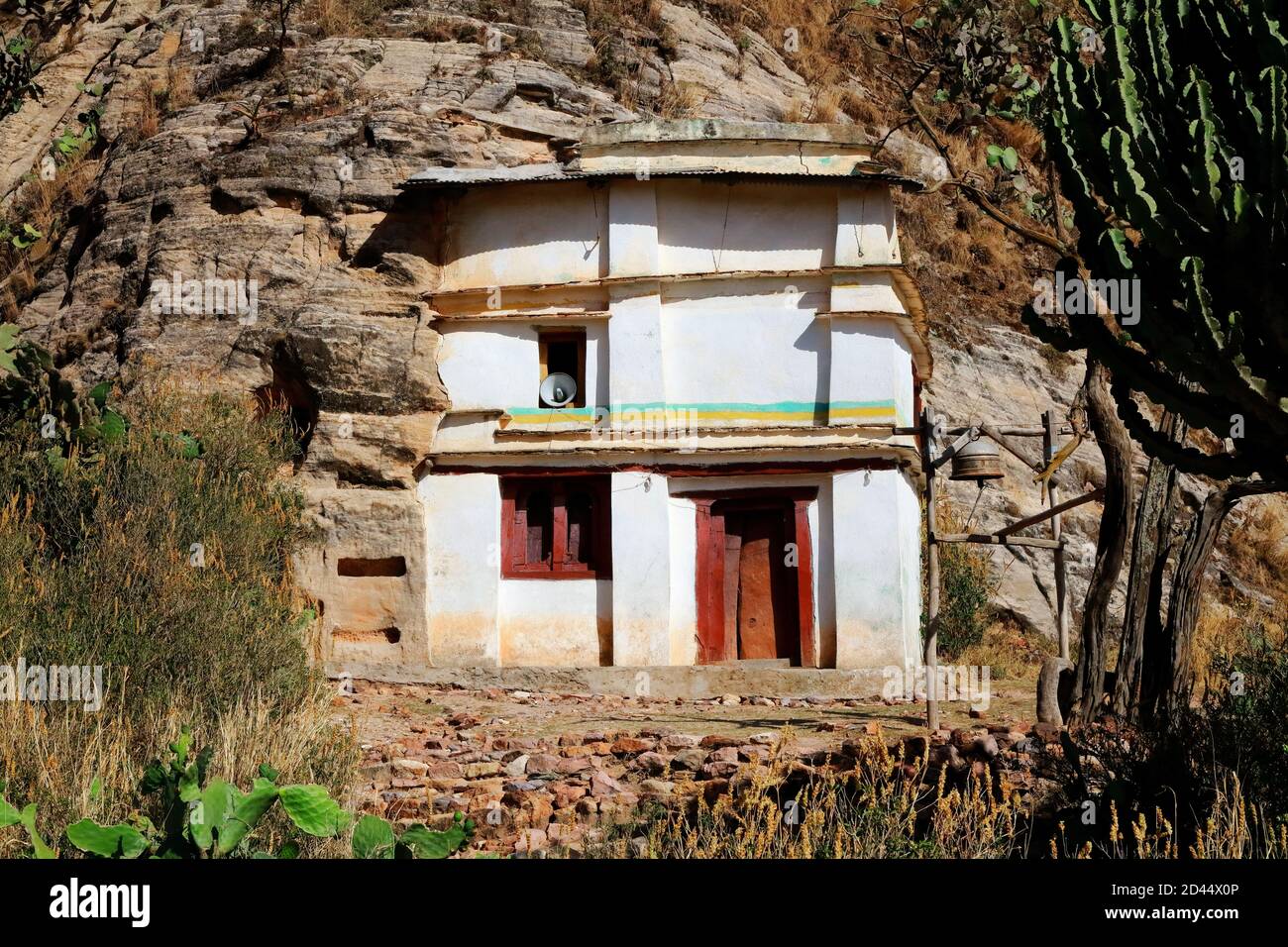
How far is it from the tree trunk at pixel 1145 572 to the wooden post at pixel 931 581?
1.68 m

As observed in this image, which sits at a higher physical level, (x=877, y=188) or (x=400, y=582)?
(x=877, y=188)

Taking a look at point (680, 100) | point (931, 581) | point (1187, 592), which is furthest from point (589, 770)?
point (680, 100)

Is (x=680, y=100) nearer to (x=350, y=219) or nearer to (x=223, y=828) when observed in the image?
(x=350, y=219)

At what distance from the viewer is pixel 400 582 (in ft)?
58.2

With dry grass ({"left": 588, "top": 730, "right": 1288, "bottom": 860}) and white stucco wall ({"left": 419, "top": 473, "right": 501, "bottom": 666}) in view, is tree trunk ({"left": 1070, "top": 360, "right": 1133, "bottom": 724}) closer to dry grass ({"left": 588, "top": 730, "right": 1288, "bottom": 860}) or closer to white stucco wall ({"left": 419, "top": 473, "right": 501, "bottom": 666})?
dry grass ({"left": 588, "top": 730, "right": 1288, "bottom": 860})

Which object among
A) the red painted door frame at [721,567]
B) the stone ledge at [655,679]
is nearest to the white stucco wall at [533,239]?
the red painted door frame at [721,567]

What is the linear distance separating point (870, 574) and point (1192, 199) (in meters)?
10.6

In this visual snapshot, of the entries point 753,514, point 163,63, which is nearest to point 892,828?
point 753,514

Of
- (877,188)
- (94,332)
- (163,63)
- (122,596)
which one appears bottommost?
(122,596)

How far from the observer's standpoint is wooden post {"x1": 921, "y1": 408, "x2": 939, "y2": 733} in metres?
13.1

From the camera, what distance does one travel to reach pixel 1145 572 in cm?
1268

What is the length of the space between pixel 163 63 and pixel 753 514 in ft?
46.6

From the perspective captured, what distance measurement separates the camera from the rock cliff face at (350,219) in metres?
18.0
